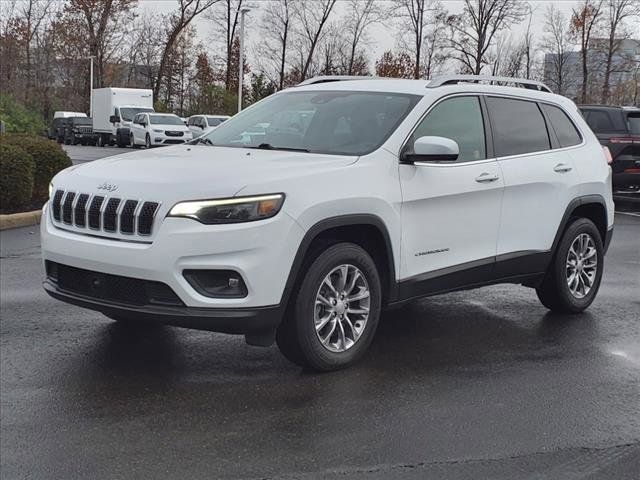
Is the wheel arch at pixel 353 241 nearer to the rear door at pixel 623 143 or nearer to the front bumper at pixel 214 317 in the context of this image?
the front bumper at pixel 214 317

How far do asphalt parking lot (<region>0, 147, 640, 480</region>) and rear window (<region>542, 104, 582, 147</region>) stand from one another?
1.42 meters

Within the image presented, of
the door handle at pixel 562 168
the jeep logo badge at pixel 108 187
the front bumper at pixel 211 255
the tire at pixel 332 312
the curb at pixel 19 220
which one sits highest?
the door handle at pixel 562 168

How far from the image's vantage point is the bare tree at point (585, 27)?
5216 cm

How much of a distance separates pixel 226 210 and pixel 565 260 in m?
3.24

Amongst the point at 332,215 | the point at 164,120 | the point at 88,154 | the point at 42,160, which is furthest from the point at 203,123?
the point at 332,215

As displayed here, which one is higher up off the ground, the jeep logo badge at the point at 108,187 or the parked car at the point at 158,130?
the jeep logo badge at the point at 108,187

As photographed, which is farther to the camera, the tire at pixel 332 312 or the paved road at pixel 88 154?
the paved road at pixel 88 154

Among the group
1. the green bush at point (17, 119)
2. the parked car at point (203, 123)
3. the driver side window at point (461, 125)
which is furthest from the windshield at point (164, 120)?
the driver side window at point (461, 125)

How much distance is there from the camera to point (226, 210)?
14.9 ft

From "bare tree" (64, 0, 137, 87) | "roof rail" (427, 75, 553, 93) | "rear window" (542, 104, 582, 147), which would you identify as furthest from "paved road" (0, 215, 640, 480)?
"bare tree" (64, 0, 137, 87)

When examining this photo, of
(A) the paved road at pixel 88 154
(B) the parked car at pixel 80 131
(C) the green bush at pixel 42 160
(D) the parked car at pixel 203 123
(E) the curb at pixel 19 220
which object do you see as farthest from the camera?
(B) the parked car at pixel 80 131

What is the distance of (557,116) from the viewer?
6898 mm

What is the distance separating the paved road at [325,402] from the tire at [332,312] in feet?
0.46

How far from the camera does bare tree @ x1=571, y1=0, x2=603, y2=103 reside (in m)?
52.2
